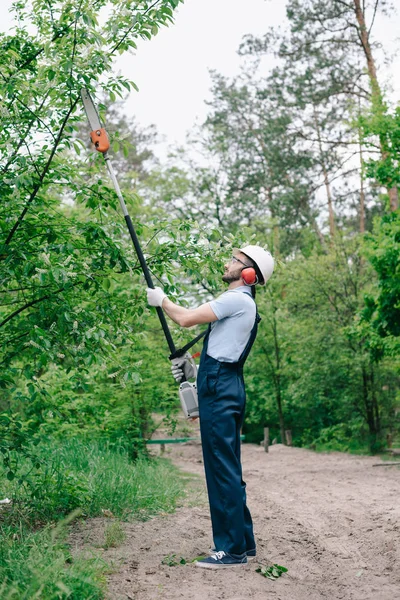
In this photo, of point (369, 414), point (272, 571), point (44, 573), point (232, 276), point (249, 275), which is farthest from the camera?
point (369, 414)

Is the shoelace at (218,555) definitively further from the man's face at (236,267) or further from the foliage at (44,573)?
the man's face at (236,267)

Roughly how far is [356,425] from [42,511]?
15433mm

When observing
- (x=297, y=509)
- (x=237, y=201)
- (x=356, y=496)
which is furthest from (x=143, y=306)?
(x=237, y=201)

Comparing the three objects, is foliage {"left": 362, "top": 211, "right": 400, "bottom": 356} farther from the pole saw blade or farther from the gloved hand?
the pole saw blade

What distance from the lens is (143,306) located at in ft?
18.0

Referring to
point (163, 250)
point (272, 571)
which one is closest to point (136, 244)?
point (163, 250)

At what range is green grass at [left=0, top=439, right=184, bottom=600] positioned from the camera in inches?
147

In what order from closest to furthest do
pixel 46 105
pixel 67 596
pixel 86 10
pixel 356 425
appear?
pixel 67 596
pixel 86 10
pixel 46 105
pixel 356 425

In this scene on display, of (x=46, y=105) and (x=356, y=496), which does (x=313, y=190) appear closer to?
(x=356, y=496)

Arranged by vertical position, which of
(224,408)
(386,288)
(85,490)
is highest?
(386,288)

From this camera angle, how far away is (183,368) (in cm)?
516

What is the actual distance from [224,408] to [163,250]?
4.49 ft

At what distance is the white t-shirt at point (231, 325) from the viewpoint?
4.83 m

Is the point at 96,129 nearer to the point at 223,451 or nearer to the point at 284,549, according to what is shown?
the point at 223,451
